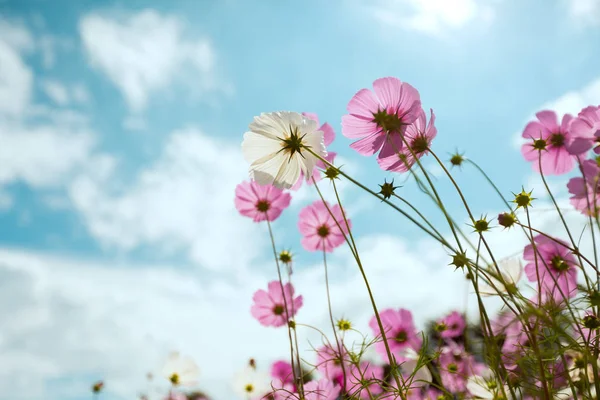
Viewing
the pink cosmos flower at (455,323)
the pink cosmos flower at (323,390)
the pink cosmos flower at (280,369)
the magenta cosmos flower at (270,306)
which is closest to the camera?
the pink cosmos flower at (323,390)

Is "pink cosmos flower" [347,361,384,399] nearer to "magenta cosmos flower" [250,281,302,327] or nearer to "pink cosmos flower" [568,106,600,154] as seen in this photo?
"magenta cosmos flower" [250,281,302,327]

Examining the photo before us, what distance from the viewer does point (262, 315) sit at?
148cm

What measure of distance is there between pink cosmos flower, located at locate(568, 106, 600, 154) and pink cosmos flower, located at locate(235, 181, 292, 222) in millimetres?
719

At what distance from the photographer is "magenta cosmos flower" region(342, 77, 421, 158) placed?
800 mm

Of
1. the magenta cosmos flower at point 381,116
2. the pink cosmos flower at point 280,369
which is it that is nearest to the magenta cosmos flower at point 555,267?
the magenta cosmos flower at point 381,116

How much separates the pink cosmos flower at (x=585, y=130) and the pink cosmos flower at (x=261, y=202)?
719 millimetres

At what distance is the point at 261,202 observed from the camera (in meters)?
1.37

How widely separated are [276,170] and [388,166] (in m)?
0.20

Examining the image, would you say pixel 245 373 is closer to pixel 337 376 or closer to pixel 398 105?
pixel 337 376

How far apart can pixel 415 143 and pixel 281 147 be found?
23 centimetres

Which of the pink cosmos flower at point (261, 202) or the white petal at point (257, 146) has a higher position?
the pink cosmos flower at point (261, 202)

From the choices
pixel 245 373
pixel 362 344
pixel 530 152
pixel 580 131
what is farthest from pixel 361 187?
pixel 245 373

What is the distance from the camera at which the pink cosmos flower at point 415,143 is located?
80 centimetres

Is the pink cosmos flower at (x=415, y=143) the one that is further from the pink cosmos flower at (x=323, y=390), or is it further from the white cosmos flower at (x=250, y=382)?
the white cosmos flower at (x=250, y=382)
